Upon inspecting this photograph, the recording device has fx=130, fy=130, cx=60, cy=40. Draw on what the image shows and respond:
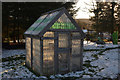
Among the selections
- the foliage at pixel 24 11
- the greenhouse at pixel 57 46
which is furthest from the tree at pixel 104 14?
the greenhouse at pixel 57 46

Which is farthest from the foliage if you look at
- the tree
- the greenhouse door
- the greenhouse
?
the greenhouse door

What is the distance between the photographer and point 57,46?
25.5 ft

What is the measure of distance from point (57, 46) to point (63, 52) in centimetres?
57

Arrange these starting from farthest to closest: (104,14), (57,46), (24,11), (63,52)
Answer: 1. (104,14)
2. (24,11)
3. (63,52)
4. (57,46)

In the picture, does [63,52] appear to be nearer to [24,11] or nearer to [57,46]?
[57,46]

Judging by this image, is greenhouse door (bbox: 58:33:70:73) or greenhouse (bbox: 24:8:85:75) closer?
greenhouse (bbox: 24:8:85:75)

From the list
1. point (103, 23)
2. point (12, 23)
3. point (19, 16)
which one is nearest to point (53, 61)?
point (19, 16)

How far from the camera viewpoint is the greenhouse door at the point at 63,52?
26.0 feet

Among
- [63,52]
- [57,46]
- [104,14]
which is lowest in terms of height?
[63,52]

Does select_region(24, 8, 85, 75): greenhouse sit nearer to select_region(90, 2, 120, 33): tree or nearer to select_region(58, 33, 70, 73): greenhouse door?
select_region(58, 33, 70, 73): greenhouse door

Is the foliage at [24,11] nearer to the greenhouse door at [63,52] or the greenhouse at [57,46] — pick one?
the greenhouse at [57,46]

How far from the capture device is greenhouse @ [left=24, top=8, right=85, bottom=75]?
746 cm

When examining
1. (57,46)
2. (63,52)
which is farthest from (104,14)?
Result: (57,46)

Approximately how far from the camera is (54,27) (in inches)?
304
